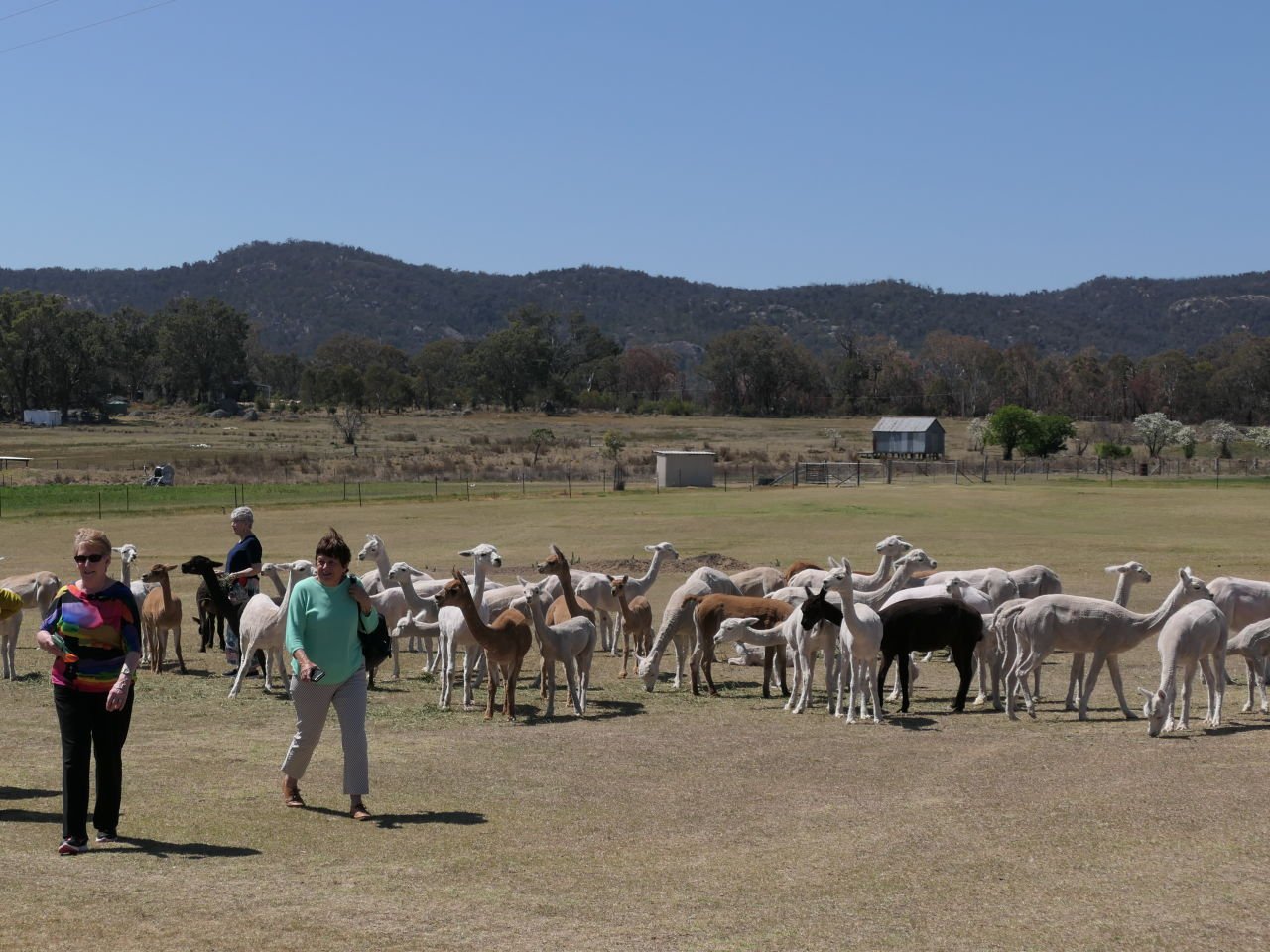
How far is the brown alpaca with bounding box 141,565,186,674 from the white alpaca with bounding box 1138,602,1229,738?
11.5m

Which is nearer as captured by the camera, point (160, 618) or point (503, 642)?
point (503, 642)

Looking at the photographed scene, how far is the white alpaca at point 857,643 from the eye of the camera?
50.3 ft

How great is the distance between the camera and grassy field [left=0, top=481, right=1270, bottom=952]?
8141mm

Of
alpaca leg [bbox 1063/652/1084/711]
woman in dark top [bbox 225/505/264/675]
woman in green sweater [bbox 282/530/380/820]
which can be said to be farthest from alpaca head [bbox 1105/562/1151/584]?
woman in green sweater [bbox 282/530/380/820]

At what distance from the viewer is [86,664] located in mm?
9523

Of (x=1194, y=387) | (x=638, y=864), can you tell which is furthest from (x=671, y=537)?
(x=1194, y=387)

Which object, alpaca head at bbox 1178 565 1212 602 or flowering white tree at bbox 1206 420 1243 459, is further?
flowering white tree at bbox 1206 420 1243 459

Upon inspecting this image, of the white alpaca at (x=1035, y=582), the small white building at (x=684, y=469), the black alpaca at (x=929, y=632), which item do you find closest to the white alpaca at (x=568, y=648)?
the black alpaca at (x=929, y=632)

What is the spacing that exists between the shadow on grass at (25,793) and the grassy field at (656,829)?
29 millimetres

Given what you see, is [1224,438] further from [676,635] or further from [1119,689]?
[1119,689]

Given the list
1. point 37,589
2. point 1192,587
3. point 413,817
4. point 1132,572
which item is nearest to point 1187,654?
point 1192,587

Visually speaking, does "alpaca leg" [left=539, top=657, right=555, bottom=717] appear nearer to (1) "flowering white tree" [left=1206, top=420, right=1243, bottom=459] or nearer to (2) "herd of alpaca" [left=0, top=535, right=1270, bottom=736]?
(2) "herd of alpaca" [left=0, top=535, right=1270, bottom=736]

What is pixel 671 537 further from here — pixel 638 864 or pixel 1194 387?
pixel 1194 387

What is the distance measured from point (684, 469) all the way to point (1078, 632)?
49713 millimetres
